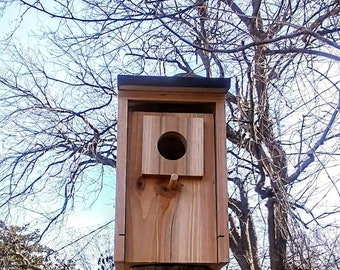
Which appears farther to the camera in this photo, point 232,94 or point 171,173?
point 232,94

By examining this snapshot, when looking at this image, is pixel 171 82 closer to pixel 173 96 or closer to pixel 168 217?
pixel 173 96

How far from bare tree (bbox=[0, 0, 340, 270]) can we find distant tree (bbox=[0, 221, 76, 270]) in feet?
0.95

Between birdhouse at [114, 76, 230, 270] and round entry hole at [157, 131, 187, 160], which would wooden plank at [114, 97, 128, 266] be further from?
round entry hole at [157, 131, 187, 160]

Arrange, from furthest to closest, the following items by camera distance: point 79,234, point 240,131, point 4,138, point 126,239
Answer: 1. point 79,234
2. point 4,138
3. point 240,131
4. point 126,239

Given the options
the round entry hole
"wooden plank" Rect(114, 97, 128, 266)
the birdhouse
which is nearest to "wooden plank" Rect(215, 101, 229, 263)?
the birdhouse

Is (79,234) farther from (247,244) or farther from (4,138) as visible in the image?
(247,244)

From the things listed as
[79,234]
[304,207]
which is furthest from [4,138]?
[304,207]

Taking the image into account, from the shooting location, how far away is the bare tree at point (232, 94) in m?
2.23

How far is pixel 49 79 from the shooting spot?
3598mm

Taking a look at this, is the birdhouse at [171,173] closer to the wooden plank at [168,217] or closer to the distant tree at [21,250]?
the wooden plank at [168,217]

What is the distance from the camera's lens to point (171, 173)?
1.63 m

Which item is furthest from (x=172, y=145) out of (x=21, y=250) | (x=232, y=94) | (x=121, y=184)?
(x=21, y=250)

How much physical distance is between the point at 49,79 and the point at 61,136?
40cm

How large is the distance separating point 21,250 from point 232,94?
1.88 meters
